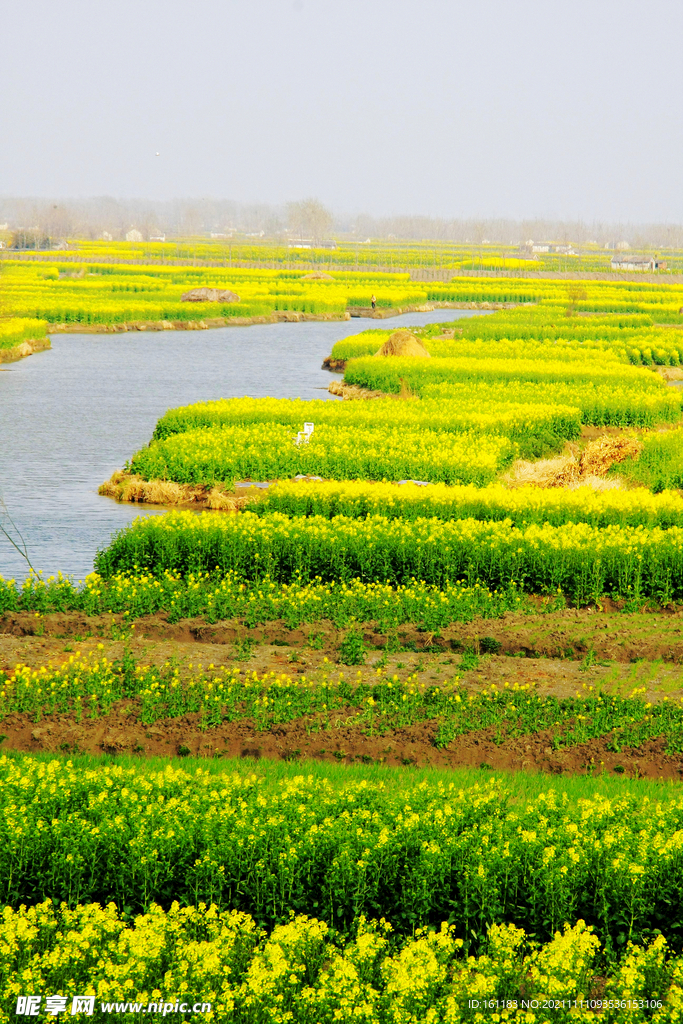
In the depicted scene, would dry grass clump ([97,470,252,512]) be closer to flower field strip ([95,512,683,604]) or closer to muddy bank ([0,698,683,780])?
flower field strip ([95,512,683,604])

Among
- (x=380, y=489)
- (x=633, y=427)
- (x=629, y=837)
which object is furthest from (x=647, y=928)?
(x=633, y=427)

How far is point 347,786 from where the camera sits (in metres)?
9.91

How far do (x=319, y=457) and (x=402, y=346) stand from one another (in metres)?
20.8

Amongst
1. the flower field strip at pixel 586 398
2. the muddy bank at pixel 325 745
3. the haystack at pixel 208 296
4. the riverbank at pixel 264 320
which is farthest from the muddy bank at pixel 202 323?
the muddy bank at pixel 325 745

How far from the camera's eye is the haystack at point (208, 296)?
81.3 metres

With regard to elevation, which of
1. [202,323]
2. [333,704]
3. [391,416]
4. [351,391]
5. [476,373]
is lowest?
[333,704]

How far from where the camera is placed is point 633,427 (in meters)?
35.3

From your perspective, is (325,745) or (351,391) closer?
(325,745)

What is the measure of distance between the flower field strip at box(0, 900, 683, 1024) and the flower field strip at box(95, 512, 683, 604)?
31.1ft

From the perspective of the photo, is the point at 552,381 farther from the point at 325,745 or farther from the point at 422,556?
the point at 325,745

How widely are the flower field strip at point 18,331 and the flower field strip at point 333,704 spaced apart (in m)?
42.4

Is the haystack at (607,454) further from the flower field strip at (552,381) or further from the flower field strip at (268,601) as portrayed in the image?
the flower field strip at (268,601)

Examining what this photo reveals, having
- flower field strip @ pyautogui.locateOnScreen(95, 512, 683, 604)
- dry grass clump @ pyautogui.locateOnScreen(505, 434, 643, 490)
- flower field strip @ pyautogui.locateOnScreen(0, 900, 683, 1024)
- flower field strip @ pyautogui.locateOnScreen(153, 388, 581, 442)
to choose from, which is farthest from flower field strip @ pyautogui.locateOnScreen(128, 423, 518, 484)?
flower field strip @ pyautogui.locateOnScreen(0, 900, 683, 1024)

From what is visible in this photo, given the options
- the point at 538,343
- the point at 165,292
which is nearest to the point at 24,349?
the point at 538,343
